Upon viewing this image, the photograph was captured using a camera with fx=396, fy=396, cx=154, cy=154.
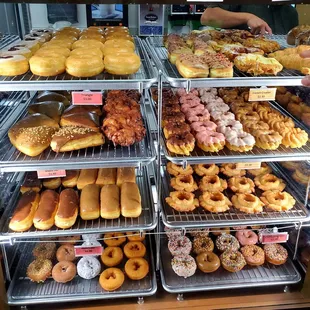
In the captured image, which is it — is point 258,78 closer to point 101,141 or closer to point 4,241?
point 101,141

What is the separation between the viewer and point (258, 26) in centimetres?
352

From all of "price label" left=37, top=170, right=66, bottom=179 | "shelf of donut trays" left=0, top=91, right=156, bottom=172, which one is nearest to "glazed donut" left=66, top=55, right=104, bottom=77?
"shelf of donut trays" left=0, top=91, right=156, bottom=172

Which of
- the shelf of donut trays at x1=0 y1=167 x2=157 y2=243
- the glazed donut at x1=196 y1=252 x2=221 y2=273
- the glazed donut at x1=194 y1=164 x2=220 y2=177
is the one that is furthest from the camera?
the glazed donut at x1=194 y1=164 x2=220 y2=177

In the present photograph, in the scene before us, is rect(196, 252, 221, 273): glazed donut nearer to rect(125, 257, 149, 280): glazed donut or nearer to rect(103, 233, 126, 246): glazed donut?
rect(125, 257, 149, 280): glazed donut

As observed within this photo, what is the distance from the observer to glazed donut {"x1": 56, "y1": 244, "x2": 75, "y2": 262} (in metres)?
2.76

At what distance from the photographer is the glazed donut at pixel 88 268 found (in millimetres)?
2670

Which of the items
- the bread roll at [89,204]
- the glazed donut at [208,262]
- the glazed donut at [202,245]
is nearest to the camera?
the bread roll at [89,204]

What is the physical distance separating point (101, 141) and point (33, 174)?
709 mm

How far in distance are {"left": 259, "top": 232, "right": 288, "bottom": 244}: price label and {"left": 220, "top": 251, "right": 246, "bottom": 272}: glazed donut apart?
0.65ft

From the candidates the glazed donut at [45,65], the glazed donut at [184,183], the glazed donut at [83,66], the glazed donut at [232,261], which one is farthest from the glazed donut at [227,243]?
the glazed donut at [45,65]

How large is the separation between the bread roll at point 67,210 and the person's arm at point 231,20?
7.20 feet

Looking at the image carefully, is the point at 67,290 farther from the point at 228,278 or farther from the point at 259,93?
the point at 259,93

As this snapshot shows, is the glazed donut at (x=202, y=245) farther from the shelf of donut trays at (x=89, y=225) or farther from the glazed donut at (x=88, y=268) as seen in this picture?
the glazed donut at (x=88, y=268)

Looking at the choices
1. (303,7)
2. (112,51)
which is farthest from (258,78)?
(303,7)
